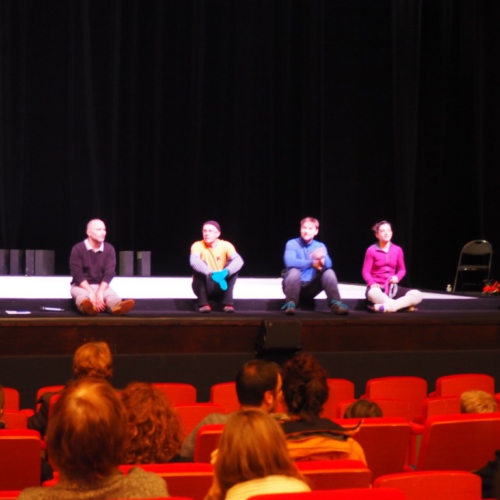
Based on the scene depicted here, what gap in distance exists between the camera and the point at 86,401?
1646 mm

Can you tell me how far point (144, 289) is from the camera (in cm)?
756

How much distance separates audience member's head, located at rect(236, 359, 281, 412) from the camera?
280cm

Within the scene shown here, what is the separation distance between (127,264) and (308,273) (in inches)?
147

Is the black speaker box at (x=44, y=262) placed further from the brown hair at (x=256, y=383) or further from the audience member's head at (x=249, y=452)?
the audience member's head at (x=249, y=452)

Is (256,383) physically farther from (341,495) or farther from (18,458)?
(341,495)

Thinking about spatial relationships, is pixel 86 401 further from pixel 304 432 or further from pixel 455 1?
pixel 455 1

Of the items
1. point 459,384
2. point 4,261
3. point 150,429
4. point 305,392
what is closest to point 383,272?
point 459,384

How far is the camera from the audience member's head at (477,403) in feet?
10.5

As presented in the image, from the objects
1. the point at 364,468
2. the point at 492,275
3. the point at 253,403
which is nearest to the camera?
the point at 364,468

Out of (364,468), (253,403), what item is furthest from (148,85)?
(364,468)

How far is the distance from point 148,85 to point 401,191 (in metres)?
3.69

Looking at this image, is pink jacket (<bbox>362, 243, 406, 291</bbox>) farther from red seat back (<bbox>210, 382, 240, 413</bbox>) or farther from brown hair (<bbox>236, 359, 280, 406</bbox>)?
brown hair (<bbox>236, 359, 280, 406</bbox>)

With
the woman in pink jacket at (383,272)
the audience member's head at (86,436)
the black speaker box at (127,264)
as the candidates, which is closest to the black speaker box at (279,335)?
the woman in pink jacket at (383,272)

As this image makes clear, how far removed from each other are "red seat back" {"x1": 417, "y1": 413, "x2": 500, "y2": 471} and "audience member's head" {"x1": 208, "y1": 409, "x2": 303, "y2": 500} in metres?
1.28
